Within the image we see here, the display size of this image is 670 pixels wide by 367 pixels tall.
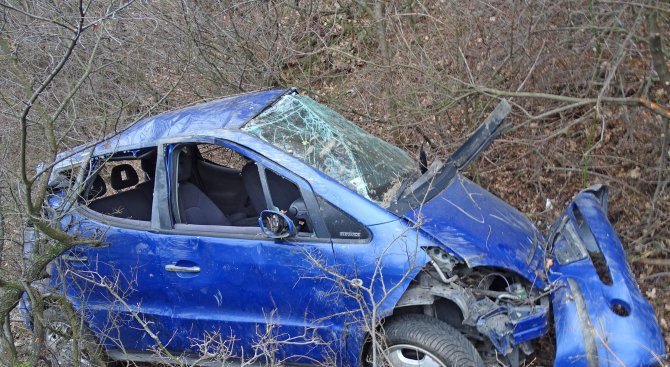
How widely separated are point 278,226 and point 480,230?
128 centimetres

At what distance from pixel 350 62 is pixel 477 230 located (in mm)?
5909

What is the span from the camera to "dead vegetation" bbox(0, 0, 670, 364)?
4980mm

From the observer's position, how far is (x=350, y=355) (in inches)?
159

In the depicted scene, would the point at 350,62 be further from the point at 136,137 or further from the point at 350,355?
the point at 350,355

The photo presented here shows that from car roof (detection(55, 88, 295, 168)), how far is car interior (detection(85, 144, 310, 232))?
0.37 ft

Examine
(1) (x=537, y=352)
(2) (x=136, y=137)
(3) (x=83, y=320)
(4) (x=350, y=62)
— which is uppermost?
(4) (x=350, y=62)

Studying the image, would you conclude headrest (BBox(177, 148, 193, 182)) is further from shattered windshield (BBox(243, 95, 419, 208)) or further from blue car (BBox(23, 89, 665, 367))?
shattered windshield (BBox(243, 95, 419, 208))

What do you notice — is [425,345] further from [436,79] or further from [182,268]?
[436,79]

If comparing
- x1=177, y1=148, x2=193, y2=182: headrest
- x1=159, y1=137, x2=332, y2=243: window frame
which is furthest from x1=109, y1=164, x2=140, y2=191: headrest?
x1=159, y1=137, x2=332, y2=243: window frame

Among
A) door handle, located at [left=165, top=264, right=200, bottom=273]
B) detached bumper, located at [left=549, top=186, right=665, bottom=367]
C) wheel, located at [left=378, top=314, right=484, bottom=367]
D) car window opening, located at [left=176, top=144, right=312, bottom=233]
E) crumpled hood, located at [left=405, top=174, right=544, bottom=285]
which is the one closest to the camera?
detached bumper, located at [left=549, top=186, right=665, bottom=367]

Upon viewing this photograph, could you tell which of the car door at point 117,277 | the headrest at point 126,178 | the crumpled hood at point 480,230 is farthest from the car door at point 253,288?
the headrest at point 126,178

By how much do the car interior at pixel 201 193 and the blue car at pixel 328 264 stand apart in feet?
0.09

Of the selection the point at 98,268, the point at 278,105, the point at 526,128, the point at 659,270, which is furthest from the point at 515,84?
the point at 98,268

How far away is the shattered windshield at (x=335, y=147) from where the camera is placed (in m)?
4.34
